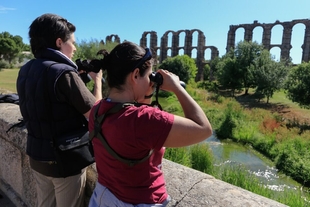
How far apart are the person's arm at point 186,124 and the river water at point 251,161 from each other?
358 inches

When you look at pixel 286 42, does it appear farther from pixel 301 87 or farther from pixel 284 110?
pixel 301 87

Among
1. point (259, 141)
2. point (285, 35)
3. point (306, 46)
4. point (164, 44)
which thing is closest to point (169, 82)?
point (259, 141)

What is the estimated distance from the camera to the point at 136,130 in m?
1.02

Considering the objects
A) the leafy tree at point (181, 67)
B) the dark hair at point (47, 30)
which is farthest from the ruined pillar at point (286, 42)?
the dark hair at point (47, 30)

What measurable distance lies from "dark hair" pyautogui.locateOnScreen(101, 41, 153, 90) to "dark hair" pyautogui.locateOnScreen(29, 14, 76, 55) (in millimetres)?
621

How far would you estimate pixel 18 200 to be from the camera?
242 centimetres

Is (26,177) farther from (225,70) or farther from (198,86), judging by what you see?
(198,86)

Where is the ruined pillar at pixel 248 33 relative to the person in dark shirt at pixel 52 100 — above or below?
above

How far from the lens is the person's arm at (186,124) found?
1026 millimetres

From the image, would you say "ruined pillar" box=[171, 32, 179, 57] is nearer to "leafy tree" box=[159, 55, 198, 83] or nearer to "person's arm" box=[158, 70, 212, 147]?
"leafy tree" box=[159, 55, 198, 83]

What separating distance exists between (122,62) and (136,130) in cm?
31

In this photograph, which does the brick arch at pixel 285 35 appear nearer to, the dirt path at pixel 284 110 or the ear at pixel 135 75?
the dirt path at pixel 284 110

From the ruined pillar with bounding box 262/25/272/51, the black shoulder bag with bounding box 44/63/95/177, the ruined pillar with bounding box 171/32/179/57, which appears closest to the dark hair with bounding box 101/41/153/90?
the black shoulder bag with bounding box 44/63/95/177

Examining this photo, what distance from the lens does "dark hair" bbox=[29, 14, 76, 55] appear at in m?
1.61
